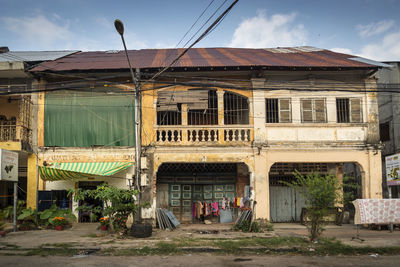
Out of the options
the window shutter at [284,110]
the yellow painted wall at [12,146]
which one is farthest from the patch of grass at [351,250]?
the yellow painted wall at [12,146]

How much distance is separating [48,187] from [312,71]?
467 inches

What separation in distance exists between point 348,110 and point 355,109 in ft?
1.02

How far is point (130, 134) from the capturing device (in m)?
14.4

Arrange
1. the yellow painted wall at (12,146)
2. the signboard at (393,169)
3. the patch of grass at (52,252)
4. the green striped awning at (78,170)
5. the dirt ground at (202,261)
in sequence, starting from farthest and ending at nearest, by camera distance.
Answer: the yellow painted wall at (12,146) < the signboard at (393,169) < the green striped awning at (78,170) < the patch of grass at (52,252) < the dirt ground at (202,261)

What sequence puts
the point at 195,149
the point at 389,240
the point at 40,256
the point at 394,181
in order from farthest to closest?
the point at 195,149
the point at 394,181
the point at 389,240
the point at 40,256

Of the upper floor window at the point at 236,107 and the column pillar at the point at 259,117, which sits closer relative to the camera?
the column pillar at the point at 259,117

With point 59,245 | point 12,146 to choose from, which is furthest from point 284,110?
point 12,146

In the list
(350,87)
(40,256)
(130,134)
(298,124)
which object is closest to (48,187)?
(130,134)

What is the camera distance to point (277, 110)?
15.0 metres

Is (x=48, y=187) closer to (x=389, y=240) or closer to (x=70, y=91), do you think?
(x=70, y=91)

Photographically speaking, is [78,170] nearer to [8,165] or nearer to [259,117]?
[8,165]

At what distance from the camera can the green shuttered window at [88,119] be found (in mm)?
14375

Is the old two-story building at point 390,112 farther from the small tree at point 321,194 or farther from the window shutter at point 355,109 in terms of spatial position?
the small tree at point 321,194

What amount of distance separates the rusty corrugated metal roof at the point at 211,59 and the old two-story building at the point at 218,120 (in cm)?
9
